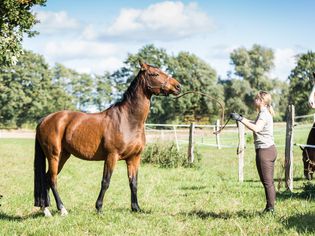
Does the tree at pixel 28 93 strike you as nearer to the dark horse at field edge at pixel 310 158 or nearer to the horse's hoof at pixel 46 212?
the dark horse at field edge at pixel 310 158

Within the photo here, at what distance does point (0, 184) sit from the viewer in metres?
11.5

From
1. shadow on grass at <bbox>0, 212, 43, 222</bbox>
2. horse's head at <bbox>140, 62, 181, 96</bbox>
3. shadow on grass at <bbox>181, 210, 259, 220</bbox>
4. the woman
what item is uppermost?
horse's head at <bbox>140, 62, 181, 96</bbox>

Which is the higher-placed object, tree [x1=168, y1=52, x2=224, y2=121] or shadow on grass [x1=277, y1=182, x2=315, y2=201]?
tree [x1=168, y1=52, x2=224, y2=121]

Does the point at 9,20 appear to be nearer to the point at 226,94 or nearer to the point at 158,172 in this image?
the point at 158,172

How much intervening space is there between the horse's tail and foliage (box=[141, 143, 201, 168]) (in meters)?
7.88

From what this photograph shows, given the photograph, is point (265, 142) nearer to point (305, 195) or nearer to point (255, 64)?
point (305, 195)

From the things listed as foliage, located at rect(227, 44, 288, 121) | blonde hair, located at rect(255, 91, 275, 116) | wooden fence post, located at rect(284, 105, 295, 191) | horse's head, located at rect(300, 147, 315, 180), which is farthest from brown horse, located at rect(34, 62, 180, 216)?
foliage, located at rect(227, 44, 288, 121)

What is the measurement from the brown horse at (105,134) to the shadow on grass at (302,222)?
8.25 feet

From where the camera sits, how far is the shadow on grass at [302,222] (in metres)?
5.68

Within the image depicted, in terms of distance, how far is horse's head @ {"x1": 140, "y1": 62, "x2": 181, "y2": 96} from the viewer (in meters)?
6.94

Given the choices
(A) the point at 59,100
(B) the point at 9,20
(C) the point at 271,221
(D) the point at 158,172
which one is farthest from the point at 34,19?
(A) the point at 59,100

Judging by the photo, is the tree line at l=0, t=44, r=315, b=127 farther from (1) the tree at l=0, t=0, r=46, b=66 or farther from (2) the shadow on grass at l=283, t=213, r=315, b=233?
(2) the shadow on grass at l=283, t=213, r=315, b=233

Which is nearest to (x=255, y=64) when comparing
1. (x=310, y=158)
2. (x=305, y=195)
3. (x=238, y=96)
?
(x=238, y=96)

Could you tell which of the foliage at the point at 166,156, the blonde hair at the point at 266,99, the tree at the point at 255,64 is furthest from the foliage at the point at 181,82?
the blonde hair at the point at 266,99
